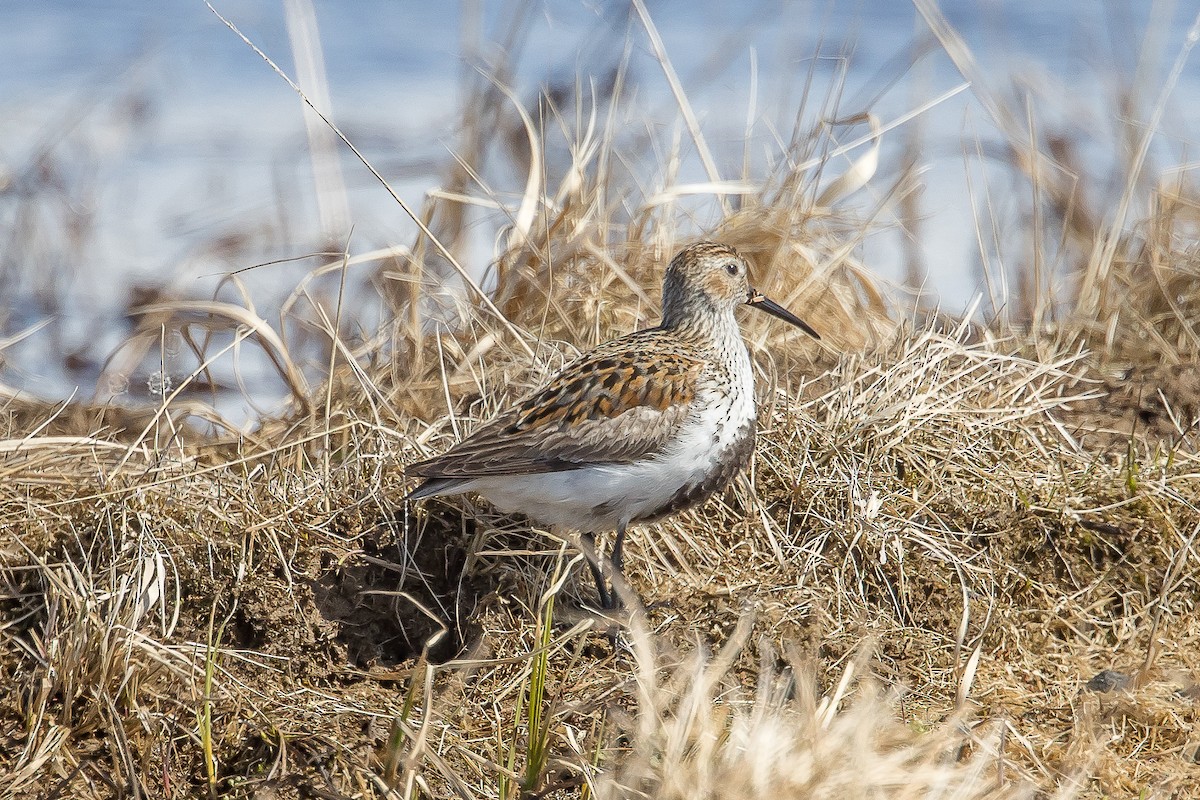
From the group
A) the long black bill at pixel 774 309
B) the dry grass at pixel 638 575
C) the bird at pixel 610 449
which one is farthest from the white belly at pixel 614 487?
the long black bill at pixel 774 309

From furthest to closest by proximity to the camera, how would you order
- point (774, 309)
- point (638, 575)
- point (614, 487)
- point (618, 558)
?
1. point (774, 309)
2. point (638, 575)
3. point (618, 558)
4. point (614, 487)

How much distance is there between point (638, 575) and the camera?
4203mm

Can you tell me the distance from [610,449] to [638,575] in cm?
49

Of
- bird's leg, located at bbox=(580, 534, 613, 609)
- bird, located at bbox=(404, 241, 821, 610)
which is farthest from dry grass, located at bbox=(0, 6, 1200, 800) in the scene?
bird, located at bbox=(404, 241, 821, 610)

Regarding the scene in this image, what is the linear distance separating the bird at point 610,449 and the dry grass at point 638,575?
0.20 m

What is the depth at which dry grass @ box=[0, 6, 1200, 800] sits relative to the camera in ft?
10.3

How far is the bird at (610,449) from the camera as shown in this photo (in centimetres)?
385

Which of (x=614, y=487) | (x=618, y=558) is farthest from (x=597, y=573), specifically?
(x=614, y=487)

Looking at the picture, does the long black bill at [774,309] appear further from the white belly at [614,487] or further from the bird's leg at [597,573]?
the bird's leg at [597,573]

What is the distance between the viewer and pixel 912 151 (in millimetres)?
6695

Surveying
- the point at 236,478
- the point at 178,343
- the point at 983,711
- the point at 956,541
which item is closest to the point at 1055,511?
the point at 956,541

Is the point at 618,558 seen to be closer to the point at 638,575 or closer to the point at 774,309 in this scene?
the point at 638,575

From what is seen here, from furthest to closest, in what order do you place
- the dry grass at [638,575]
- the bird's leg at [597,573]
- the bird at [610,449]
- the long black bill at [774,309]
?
the long black bill at [774,309], the bird's leg at [597,573], the bird at [610,449], the dry grass at [638,575]

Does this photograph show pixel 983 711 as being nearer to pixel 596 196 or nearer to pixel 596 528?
pixel 596 528
